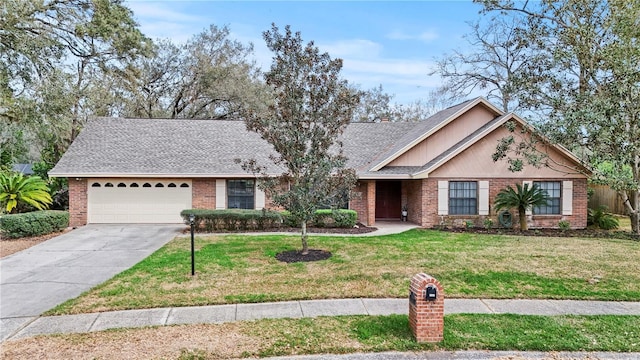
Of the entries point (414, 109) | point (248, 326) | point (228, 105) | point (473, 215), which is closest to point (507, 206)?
point (473, 215)

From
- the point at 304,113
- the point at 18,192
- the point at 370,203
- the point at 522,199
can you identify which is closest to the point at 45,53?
the point at 18,192

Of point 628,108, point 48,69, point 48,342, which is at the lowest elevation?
point 48,342

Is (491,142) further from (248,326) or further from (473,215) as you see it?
(248,326)

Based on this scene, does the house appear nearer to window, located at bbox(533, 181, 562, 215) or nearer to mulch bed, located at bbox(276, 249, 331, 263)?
window, located at bbox(533, 181, 562, 215)

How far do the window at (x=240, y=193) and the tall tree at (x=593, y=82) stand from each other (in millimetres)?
10207

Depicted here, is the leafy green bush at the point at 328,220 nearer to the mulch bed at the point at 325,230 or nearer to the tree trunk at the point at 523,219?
the mulch bed at the point at 325,230

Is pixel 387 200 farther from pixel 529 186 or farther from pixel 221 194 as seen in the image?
pixel 221 194

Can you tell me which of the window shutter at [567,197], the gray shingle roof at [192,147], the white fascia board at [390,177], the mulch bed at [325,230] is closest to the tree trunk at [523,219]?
the window shutter at [567,197]

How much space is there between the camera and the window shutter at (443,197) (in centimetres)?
1529

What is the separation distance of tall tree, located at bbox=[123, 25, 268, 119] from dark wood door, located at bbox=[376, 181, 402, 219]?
38.5ft

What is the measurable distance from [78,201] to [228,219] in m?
6.38

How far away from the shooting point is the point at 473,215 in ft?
50.9

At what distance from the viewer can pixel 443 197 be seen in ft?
50.4

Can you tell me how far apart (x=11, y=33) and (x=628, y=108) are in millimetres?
19310
